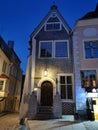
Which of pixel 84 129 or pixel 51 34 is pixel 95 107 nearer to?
pixel 84 129

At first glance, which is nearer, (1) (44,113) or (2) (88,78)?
(1) (44,113)

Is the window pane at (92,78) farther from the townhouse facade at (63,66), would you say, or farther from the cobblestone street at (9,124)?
the cobblestone street at (9,124)

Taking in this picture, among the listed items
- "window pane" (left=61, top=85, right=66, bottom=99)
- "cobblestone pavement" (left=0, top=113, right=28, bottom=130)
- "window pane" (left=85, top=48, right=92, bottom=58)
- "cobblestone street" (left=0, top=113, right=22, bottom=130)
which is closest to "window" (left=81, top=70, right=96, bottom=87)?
"window pane" (left=85, top=48, right=92, bottom=58)

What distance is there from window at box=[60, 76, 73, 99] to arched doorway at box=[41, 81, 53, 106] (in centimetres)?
96

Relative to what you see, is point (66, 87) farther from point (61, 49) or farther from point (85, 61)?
point (61, 49)

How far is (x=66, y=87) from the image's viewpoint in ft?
37.0

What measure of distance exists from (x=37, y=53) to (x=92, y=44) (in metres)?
5.05

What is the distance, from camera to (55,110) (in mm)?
8961

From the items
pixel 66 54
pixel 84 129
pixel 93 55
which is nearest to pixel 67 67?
pixel 66 54

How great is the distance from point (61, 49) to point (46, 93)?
4284 millimetres

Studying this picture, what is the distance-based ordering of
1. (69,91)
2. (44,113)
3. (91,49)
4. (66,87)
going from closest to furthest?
1. (44,113)
2. (69,91)
3. (66,87)
4. (91,49)

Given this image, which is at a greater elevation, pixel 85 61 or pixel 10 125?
pixel 85 61

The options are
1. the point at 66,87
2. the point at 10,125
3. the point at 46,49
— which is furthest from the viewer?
the point at 46,49

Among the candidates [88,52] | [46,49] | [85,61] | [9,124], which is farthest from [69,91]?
[9,124]
